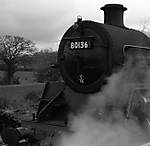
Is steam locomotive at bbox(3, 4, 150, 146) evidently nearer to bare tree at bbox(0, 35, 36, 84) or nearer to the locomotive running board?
the locomotive running board

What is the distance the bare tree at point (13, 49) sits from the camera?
42.1 m

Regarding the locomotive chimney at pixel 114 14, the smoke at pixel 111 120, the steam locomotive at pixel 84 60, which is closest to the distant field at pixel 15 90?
the steam locomotive at pixel 84 60

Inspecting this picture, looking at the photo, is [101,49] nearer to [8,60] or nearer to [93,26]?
[93,26]

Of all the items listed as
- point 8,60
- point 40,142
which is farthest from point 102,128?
point 8,60

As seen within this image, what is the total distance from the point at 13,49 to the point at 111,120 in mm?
39463

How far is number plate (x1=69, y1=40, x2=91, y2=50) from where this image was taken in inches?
251

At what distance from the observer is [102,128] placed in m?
5.98

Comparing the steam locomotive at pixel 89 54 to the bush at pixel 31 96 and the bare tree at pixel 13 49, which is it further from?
the bare tree at pixel 13 49

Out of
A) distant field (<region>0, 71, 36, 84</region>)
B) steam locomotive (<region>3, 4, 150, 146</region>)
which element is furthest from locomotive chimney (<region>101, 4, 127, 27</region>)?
Result: distant field (<region>0, 71, 36, 84</region>)

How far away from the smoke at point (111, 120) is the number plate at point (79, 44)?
0.81 metres

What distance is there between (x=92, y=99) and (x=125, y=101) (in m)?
0.66

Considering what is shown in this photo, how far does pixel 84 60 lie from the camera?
6477 millimetres

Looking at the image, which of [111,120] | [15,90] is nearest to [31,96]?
[15,90]

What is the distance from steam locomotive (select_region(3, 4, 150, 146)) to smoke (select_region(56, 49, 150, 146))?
0.20 meters
